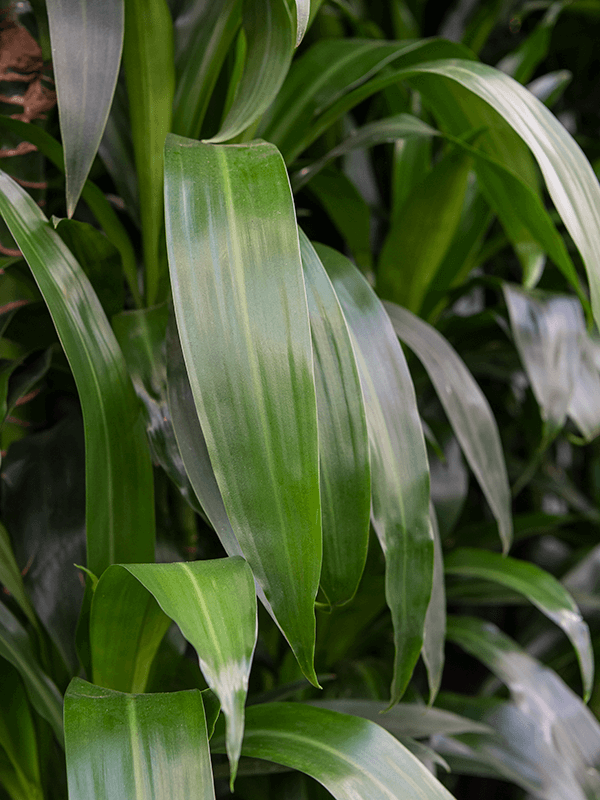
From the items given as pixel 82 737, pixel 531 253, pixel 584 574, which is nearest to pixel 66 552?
pixel 82 737

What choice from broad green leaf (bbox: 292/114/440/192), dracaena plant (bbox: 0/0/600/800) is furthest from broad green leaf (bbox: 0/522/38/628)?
broad green leaf (bbox: 292/114/440/192)

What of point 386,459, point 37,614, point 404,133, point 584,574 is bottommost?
point 584,574

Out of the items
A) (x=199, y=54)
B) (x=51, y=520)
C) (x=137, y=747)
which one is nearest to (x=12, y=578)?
(x=51, y=520)

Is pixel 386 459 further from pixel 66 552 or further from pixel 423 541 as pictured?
pixel 66 552

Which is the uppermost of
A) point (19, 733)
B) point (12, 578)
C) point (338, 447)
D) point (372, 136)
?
point (372, 136)

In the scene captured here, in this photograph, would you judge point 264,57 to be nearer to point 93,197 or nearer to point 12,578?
point 93,197

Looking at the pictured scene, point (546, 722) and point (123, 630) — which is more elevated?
point (123, 630)

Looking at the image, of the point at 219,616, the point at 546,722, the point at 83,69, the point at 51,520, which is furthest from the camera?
the point at 546,722
